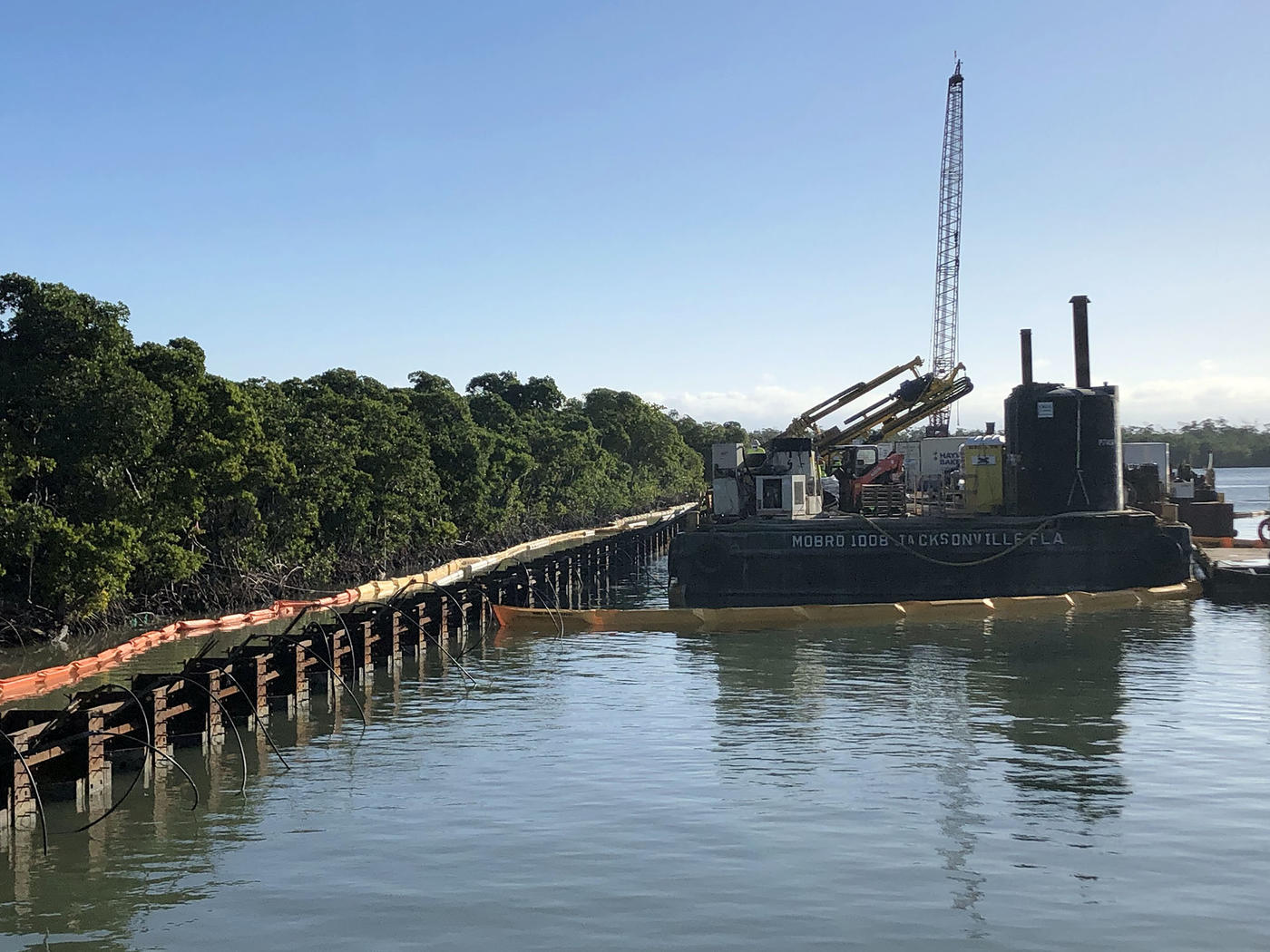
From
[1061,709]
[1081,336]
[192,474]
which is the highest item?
[1081,336]

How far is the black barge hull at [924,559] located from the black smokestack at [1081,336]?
9.43 m

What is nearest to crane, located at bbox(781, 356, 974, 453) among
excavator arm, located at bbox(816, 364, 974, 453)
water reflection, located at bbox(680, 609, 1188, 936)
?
excavator arm, located at bbox(816, 364, 974, 453)

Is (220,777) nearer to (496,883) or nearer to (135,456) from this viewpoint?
(496,883)

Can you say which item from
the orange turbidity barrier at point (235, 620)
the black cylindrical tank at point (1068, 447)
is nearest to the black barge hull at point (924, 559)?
the black cylindrical tank at point (1068, 447)

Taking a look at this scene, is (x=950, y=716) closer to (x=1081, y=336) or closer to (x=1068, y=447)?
(x=1068, y=447)

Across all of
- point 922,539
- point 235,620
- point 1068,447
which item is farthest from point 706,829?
point 1068,447

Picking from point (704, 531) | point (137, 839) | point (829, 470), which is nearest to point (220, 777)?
point (137, 839)

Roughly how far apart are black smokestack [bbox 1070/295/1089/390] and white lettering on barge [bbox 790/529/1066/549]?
10.6 m

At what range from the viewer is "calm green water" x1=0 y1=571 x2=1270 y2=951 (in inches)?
498

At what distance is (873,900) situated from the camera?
13.2 m

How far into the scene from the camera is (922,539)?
43.2 m

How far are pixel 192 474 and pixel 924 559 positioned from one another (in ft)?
78.2

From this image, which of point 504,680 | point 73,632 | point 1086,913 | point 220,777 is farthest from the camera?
point 73,632

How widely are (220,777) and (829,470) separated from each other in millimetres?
54883
